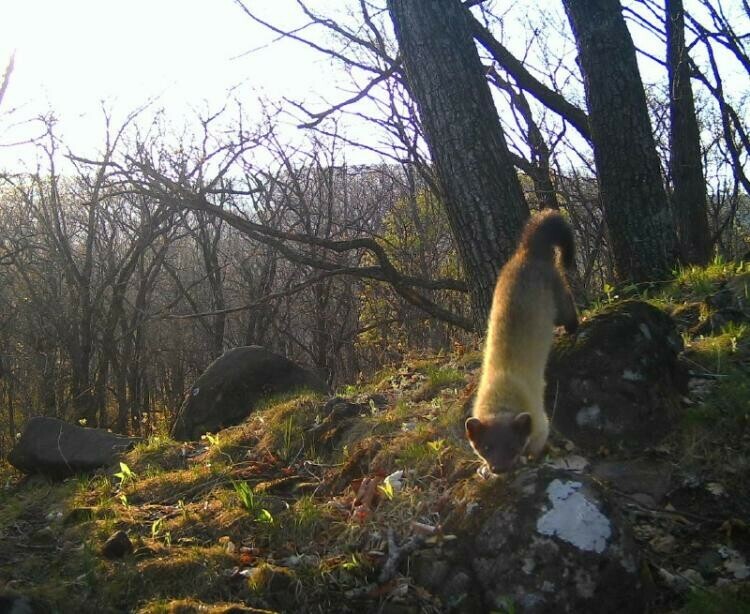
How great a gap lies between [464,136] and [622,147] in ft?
7.71

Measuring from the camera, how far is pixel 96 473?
7012 millimetres

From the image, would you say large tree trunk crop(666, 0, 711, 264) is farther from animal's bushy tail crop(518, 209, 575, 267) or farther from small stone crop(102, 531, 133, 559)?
small stone crop(102, 531, 133, 559)

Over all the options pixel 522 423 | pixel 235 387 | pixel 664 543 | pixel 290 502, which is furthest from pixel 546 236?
pixel 235 387

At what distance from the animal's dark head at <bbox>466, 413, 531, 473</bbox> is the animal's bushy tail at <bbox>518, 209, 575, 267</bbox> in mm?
1641

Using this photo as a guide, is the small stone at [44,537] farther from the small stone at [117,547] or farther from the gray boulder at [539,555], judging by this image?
the gray boulder at [539,555]

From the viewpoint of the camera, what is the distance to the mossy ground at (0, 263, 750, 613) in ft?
12.5

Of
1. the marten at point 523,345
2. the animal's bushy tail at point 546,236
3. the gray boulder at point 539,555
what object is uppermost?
the animal's bushy tail at point 546,236

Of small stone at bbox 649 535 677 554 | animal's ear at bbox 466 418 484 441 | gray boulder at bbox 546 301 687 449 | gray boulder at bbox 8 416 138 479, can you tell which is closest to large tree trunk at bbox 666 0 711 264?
gray boulder at bbox 546 301 687 449

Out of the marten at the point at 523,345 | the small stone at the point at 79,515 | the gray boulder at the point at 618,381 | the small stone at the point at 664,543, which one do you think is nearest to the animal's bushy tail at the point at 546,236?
the marten at the point at 523,345

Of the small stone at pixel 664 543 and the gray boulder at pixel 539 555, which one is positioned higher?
the gray boulder at pixel 539 555

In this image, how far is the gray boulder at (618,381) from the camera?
4391 millimetres

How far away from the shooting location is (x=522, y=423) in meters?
3.93

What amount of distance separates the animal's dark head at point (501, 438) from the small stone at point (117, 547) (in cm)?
239

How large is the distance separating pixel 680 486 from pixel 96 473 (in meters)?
5.75
